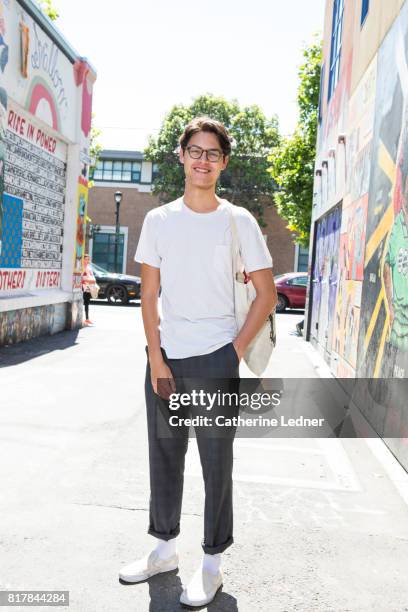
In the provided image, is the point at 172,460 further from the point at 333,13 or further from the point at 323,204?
the point at 333,13

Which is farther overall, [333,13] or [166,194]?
[166,194]

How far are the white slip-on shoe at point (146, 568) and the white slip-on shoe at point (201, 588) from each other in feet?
0.66

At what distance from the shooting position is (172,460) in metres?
2.90

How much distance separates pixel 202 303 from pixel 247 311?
218 millimetres

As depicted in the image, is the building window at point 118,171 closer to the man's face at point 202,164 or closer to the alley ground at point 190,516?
the alley ground at point 190,516

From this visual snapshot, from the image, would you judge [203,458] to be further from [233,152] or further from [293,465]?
[233,152]

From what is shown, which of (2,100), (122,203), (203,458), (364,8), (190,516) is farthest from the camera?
(122,203)

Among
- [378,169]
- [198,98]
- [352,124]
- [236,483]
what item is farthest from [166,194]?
[236,483]

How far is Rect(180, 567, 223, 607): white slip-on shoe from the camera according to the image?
269cm

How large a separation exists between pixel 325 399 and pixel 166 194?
99.0 ft

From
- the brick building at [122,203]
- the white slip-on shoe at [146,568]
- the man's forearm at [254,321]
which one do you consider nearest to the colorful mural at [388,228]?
the man's forearm at [254,321]

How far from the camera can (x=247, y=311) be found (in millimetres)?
2820

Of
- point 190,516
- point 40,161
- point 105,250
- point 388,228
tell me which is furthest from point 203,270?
point 105,250

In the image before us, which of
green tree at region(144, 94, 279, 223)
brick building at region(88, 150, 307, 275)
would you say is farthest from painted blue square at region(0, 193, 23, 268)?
brick building at region(88, 150, 307, 275)
